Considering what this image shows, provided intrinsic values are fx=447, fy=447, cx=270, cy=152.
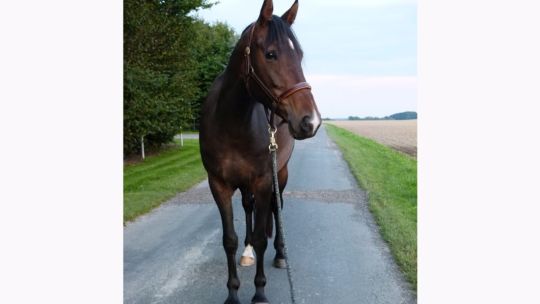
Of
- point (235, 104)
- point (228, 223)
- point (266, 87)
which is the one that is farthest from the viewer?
point (228, 223)

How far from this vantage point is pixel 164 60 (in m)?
7.81

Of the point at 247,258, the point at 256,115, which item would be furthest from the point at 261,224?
the point at 247,258

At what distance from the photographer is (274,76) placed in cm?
278

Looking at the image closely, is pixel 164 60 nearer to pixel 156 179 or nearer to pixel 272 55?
pixel 156 179

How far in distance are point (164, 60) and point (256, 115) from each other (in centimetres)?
478

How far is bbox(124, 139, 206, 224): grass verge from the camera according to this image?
24.2 feet

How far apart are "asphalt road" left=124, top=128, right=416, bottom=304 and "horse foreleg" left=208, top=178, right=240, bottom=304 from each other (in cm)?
21

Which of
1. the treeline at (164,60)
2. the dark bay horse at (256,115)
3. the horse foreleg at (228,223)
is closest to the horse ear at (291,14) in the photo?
the dark bay horse at (256,115)

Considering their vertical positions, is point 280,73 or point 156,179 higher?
point 280,73

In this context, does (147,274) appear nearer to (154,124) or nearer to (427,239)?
(427,239)

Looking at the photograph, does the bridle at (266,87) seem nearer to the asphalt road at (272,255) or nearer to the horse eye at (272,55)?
the horse eye at (272,55)

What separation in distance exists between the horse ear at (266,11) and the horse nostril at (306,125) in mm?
727

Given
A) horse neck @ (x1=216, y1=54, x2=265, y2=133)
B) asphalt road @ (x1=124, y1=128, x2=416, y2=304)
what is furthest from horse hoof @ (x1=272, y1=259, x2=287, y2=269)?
horse neck @ (x1=216, y1=54, x2=265, y2=133)

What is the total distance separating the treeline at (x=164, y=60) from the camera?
21.1 feet
